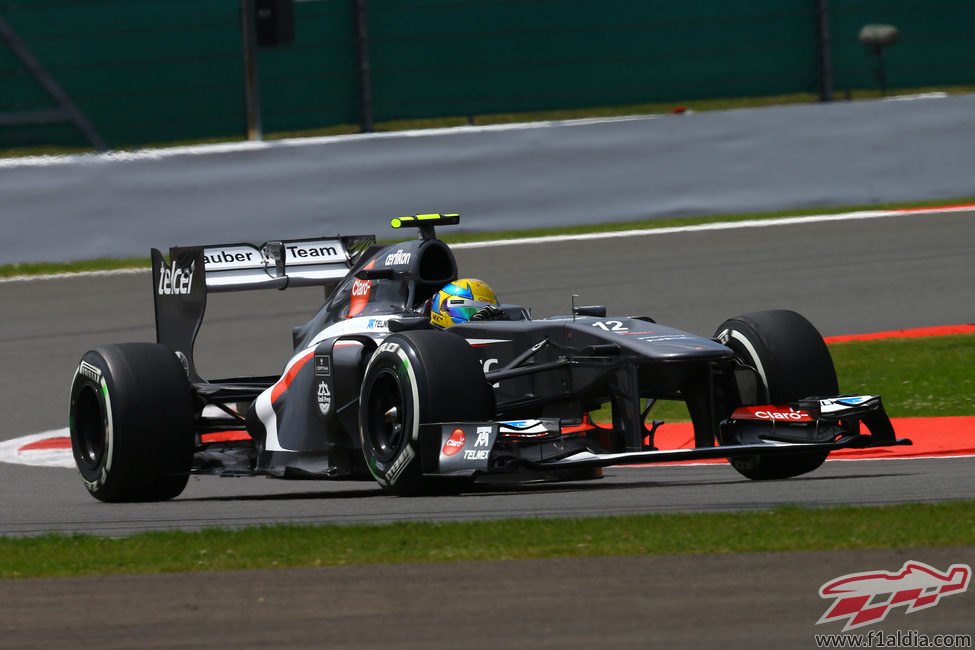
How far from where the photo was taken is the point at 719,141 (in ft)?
65.5

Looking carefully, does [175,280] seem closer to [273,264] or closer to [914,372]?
[273,264]

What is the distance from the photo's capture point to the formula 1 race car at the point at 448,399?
28.5 feet

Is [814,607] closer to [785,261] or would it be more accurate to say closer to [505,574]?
[505,574]

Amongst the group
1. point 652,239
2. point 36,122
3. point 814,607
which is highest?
point 36,122

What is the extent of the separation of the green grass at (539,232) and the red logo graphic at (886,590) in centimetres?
1305

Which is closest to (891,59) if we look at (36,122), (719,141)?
(719,141)

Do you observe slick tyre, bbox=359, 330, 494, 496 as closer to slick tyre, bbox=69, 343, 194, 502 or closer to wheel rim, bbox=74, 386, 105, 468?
slick tyre, bbox=69, 343, 194, 502

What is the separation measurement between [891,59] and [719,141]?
3.18m

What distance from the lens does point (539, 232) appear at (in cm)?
1995

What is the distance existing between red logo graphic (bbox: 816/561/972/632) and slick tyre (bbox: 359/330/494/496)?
3.05 m

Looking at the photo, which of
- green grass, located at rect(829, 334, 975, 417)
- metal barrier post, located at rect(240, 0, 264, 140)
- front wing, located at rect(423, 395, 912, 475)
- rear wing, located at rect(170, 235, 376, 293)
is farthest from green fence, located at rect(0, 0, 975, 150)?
→ front wing, located at rect(423, 395, 912, 475)

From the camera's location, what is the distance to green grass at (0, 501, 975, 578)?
22.1ft

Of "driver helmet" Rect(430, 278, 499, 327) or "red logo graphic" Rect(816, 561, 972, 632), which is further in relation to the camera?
"driver helmet" Rect(430, 278, 499, 327)

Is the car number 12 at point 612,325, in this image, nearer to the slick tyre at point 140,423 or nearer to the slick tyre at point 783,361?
the slick tyre at point 783,361
